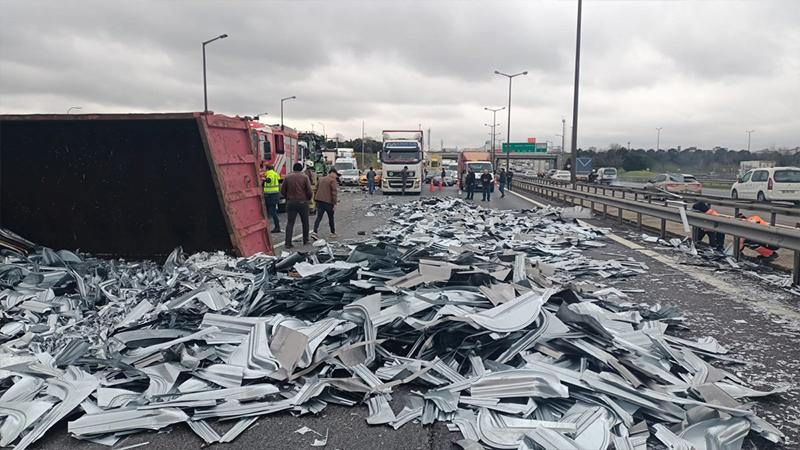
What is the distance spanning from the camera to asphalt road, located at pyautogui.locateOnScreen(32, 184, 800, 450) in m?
3.44

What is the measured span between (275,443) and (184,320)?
2.34m

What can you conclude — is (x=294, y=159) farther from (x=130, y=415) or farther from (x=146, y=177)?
(x=130, y=415)

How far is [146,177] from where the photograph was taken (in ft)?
28.3

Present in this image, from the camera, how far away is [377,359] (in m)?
4.46

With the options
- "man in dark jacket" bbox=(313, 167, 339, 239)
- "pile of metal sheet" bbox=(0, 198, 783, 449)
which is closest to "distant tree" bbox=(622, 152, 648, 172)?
"man in dark jacket" bbox=(313, 167, 339, 239)

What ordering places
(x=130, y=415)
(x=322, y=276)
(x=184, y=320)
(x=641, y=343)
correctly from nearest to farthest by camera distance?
(x=130, y=415), (x=641, y=343), (x=184, y=320), (x=322, y=276)

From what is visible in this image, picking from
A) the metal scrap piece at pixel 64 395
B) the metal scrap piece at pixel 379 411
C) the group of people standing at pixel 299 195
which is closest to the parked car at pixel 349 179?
the group of people standing at pixel 299 195

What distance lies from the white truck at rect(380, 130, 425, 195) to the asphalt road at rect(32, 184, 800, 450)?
24.8 metres

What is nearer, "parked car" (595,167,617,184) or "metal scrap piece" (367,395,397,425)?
"metal scrap piece" (367,395,397,425)

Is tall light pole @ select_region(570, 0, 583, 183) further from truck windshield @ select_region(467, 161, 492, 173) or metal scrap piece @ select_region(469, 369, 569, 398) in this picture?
metal scrap piece @ select_region(469, 369, 569, 398)

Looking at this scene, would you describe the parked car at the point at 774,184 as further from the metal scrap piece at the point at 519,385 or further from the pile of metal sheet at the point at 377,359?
the metal scrap piece at the point at 519,385

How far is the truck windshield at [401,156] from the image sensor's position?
33844 mm

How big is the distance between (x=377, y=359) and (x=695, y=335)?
290 centimetres

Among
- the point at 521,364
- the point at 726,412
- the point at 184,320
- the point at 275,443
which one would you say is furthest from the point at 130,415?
the point at 726,412
